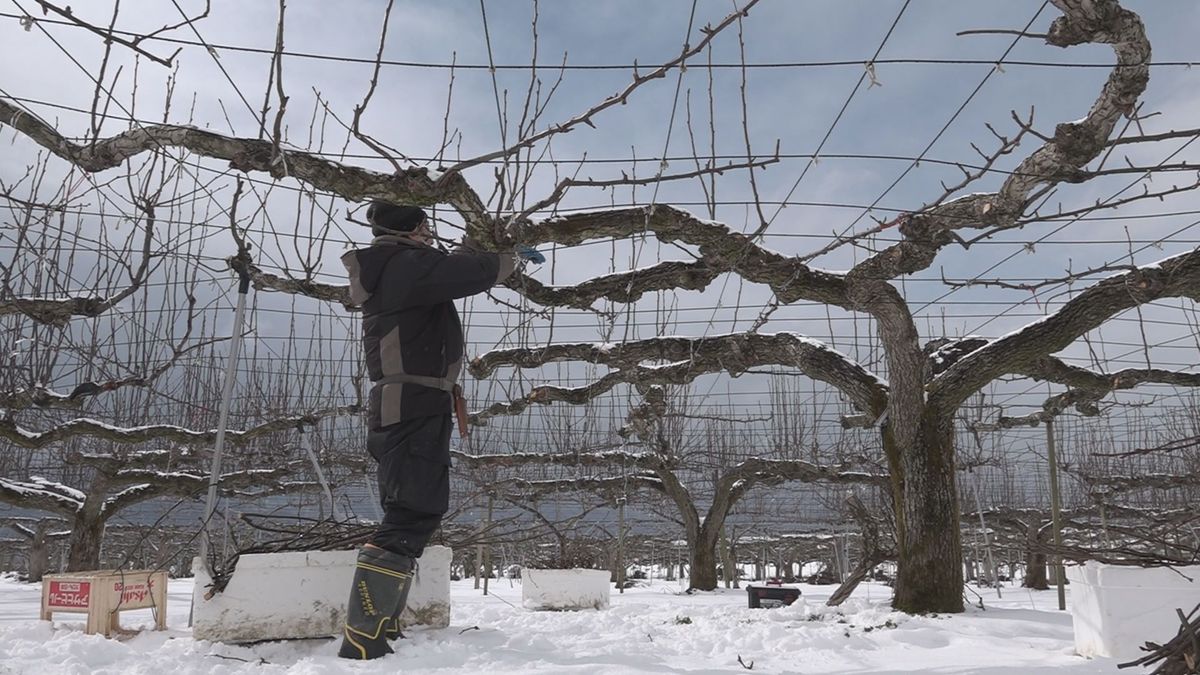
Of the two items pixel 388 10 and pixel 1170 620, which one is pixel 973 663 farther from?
pixel 388 10

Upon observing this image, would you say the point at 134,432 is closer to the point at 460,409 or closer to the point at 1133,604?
the point at 460,409

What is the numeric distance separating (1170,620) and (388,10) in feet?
9.56

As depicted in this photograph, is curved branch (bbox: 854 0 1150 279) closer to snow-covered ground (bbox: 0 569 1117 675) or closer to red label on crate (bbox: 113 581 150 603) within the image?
snow-covered ground (bbox: 0 569 1117 675)

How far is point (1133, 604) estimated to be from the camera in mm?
2539

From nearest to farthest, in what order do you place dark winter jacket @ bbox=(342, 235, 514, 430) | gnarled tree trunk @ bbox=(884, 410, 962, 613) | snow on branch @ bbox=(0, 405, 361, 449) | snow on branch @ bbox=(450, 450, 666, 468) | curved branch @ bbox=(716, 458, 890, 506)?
1. dark winter jacket @ bbox=(342, 235, 514, 430)
2. gnarled tree trunk @ bbox=(884, 410, 962, 613)
3. snow on branch @ bbox=(0, 405, 361, 449)
4. curved branch @ bbox=(716, 458, 890, 506)
5. snow on branch @ bbox=(450, 450, 666, 468)

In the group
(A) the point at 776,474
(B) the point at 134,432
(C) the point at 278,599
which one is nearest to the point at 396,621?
(C) the point at 278,599

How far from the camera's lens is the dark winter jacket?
104 inches

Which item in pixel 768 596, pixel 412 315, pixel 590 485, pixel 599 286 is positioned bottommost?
pixel 768 596

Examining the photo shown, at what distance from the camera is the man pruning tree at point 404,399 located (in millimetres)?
2559

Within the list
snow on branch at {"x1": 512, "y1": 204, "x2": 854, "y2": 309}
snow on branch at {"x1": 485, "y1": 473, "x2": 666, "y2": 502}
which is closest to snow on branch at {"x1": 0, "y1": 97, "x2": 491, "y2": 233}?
snow on branch at {"x1": 512, "y1": 204, "x2": 854, "y2": 309}

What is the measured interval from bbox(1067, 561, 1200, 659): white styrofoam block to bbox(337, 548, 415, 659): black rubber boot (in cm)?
222

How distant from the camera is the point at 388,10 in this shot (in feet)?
7.59

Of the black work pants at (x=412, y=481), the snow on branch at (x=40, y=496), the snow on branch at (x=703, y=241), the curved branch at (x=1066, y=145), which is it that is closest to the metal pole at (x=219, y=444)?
the black work pants at (x=412, y=481)

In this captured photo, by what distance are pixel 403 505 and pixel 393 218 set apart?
100cm
